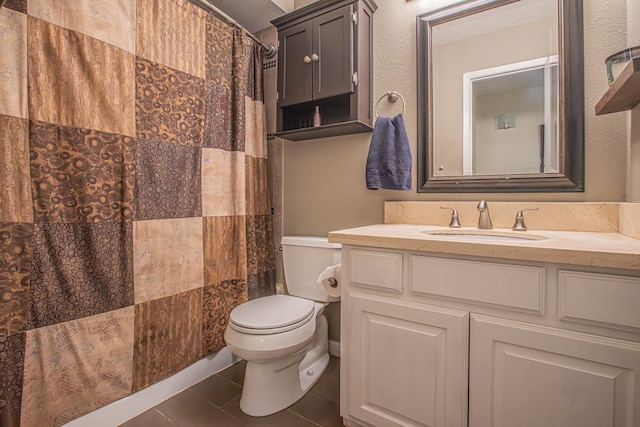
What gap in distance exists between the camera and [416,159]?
1.59 m

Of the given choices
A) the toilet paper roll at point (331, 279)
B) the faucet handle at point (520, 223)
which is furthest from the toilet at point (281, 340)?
the faucet handle at point (520, 223)

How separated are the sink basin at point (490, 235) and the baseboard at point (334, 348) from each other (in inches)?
38.6

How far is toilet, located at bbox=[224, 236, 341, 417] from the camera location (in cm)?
129

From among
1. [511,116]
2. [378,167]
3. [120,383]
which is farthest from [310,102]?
[120,383]

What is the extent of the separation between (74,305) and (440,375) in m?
1.37

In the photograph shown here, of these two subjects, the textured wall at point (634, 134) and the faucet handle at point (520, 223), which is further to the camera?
the faucet handle at point (520, 223)

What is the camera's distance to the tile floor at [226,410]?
1.32m

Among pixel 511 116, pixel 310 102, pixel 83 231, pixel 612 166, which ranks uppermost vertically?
pixel 310 102

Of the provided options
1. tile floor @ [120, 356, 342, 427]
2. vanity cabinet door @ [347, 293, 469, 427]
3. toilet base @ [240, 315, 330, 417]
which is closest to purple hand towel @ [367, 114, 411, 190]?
vanity cabinet door @ [347, 293, 469, 427]

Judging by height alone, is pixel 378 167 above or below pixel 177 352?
above

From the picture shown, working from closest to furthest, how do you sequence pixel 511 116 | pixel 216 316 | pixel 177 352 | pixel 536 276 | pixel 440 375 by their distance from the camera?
pixel 536 276 < pixel 440 375 < pixel 511 116 < pixel 177 352 < pixel 216 316

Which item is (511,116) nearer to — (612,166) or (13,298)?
(612,166)

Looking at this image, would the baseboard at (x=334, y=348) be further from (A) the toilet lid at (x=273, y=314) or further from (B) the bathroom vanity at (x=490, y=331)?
(B) the bathroom vanity at (x=490, y=331)

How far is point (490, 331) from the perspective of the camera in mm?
920
